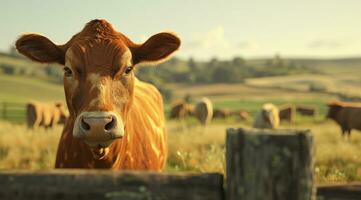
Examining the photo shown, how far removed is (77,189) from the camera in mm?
1730

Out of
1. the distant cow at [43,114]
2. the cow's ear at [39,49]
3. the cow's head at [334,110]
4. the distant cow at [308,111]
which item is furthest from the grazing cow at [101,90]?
the distant cow at [308,111]

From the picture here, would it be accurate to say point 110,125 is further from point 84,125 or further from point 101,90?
point 101,90

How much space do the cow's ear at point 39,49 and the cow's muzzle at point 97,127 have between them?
1161 millimetres

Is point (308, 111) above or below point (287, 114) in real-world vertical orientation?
below

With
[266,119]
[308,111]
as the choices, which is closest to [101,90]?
[266,119]

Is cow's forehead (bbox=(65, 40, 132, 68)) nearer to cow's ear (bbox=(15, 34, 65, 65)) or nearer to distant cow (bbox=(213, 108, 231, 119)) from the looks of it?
cow's ear (bbox=(15, 34, 65, 65))

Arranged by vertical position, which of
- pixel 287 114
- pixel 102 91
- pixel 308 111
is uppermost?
pixel 102 91

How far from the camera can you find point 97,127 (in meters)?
2.98

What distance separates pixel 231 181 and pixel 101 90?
1.85 m

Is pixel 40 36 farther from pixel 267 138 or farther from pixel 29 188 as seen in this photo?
pixel 267 138

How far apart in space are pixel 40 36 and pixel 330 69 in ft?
409

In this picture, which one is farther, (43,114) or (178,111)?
(178,111)

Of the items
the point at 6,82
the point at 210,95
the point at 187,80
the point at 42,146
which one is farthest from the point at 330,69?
the point at 42,146

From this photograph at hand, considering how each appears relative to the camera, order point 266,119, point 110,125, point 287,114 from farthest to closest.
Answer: point 287,114
point 266,119
point 110,125
